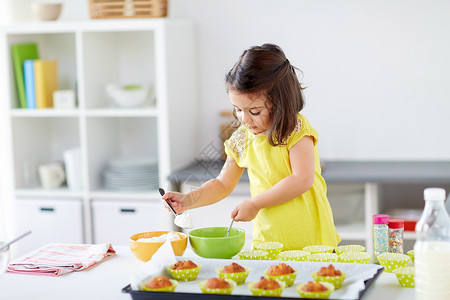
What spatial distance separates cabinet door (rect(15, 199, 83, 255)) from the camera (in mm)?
3363

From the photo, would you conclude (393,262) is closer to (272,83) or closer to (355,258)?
(355,258)

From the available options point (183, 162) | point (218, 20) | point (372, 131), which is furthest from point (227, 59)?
point (372, 131)

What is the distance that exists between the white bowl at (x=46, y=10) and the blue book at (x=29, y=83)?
0.78 ft

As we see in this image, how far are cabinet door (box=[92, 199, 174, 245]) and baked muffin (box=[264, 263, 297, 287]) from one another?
5.80 feet

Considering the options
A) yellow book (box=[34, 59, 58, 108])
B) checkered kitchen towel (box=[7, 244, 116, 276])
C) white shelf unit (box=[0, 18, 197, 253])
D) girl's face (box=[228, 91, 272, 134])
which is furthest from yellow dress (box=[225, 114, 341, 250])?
yellow book (box=[34, 59, 58, 108])

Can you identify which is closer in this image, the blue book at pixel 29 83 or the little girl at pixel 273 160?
the little girl at pixel 273 160

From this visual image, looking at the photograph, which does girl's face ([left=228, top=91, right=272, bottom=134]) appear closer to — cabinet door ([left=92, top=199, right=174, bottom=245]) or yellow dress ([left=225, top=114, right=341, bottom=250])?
yellow dress ([left=225, top=114, right=341, bottom=250])

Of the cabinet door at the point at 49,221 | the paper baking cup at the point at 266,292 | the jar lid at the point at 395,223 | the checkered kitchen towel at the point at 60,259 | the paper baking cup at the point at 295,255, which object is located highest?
the jar lid at the point at 395,223

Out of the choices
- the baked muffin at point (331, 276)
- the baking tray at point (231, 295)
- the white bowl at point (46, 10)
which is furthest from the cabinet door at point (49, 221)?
the baked muffin at point (331, 276)

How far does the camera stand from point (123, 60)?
365 cm

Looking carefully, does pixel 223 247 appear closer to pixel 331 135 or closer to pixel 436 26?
pixel 331 135

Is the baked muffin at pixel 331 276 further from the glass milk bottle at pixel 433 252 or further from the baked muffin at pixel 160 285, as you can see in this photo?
the baked muffin at pixel 160 285

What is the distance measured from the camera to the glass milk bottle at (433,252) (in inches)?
52.6

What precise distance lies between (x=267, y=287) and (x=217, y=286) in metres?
0.10
